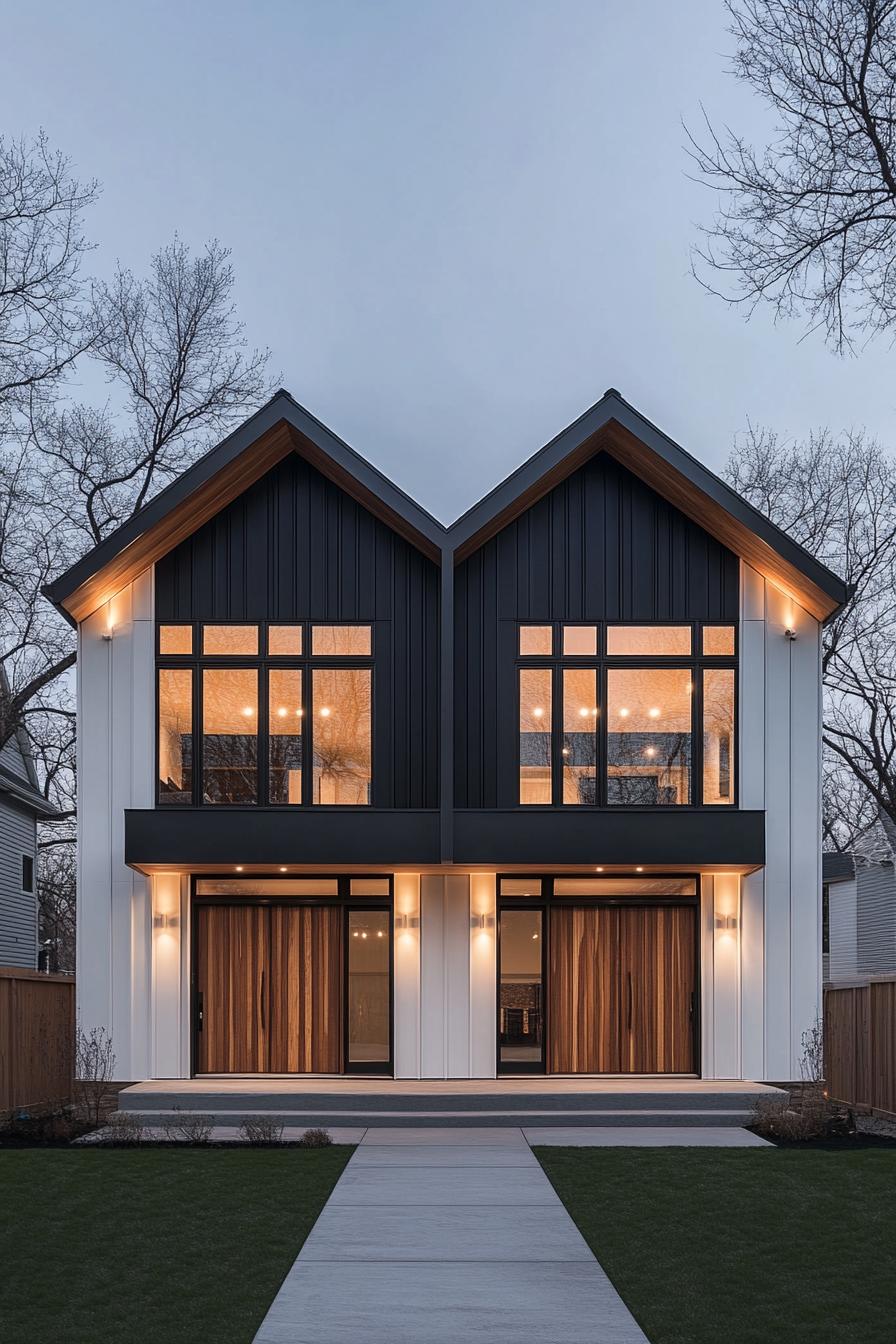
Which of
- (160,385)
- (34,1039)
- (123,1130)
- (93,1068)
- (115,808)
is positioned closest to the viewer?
(123,1130)

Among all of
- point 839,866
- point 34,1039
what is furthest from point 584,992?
point 839,866

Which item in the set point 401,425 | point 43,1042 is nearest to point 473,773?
point 43,1042

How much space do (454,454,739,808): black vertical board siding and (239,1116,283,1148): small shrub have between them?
4.75 m

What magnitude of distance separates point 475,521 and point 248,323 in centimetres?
13676

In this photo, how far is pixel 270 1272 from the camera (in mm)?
8078

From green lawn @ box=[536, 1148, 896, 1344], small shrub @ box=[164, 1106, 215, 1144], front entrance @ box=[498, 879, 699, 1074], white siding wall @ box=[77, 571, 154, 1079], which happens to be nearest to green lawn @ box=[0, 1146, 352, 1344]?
small shrub @ box=[164, 1106, 215, 1144]

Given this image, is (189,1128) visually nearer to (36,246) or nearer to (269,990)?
(269,990)

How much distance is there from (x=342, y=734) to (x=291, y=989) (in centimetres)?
322

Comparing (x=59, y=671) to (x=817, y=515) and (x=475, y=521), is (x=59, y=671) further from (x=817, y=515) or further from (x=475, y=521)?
(x=817, y=515)

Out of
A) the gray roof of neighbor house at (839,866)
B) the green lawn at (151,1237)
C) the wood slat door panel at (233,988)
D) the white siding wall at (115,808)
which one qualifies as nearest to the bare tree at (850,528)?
the gray roof of neighbor house at (839,866)

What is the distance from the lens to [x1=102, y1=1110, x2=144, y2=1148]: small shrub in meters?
13.8

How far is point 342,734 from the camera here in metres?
16.8

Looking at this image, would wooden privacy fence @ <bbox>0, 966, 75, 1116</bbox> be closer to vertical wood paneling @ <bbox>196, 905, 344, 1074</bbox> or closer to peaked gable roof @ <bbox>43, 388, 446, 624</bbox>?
vertical wood paneling @ <bbox>196, 905, 344, 1074</bbox>

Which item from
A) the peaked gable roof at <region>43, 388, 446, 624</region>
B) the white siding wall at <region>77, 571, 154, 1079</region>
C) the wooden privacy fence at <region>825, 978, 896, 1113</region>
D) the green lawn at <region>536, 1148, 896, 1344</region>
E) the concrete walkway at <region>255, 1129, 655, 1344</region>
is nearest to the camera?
the concrete walkway at <region>255, 1129, 655, 1344</region>
